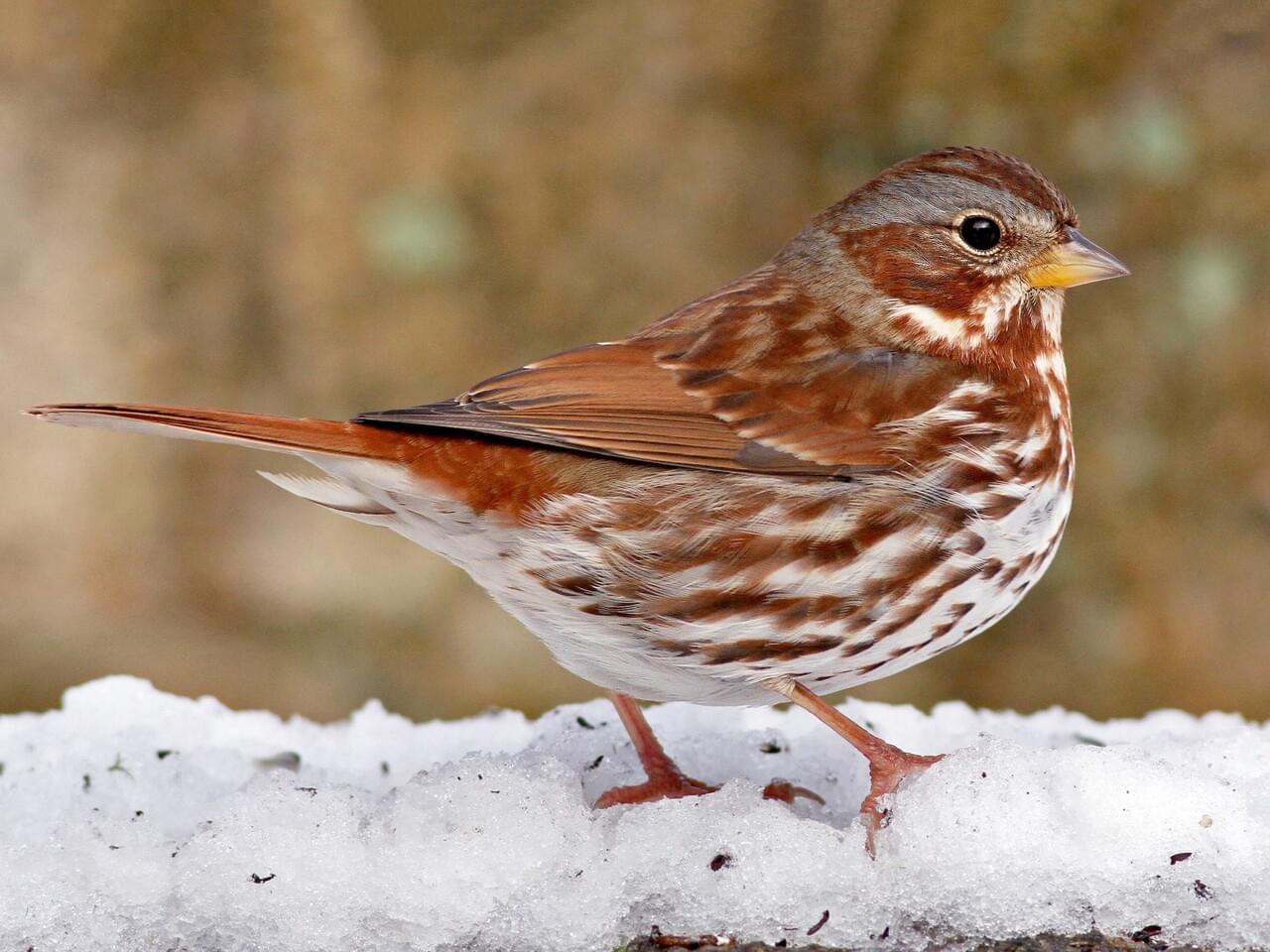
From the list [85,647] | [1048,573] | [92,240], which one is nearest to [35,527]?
[85,647]

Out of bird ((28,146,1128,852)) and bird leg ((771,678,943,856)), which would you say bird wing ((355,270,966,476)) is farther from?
bird leg ((771,678,943,856))

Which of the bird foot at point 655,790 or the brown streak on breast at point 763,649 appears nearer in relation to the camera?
the brown streak on breast at point 763,649

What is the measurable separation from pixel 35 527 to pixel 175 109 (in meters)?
2.07

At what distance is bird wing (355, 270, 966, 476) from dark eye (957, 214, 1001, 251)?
34 cm

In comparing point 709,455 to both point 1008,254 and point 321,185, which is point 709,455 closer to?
point 1008,254

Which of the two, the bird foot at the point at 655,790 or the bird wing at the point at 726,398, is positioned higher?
the bird wing at the point at 726,398

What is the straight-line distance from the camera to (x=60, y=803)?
3.57 metres

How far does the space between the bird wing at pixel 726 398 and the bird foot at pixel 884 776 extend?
643 mm

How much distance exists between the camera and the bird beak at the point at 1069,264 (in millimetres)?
3762

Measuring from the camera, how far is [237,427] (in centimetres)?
318

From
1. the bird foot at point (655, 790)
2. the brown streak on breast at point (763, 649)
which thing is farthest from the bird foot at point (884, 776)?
the bird foot at point (655, 790)

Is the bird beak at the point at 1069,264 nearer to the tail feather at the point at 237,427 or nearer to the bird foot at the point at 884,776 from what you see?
the bird foot at the point at 884,776

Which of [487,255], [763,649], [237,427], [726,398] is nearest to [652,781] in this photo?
[763,649]

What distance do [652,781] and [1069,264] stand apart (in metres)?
1.65
